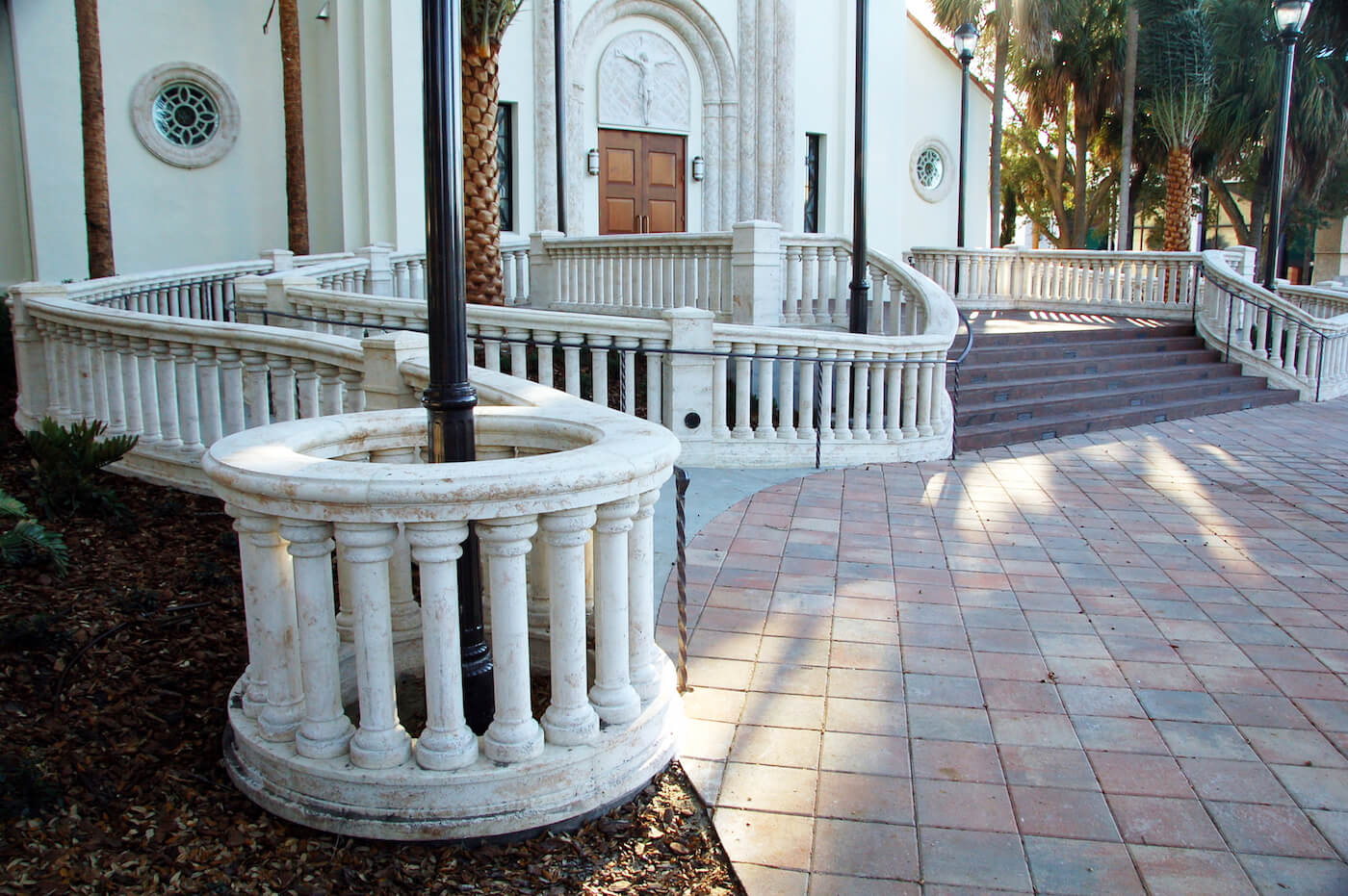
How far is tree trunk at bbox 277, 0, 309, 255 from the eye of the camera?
48.8ft

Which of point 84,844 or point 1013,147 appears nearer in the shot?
point 84,844

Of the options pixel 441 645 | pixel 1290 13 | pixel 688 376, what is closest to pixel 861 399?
pixel 688 376

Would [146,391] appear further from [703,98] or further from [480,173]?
[703,98]

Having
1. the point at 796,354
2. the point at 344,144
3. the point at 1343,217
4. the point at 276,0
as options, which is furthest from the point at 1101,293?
the point at 1343,217

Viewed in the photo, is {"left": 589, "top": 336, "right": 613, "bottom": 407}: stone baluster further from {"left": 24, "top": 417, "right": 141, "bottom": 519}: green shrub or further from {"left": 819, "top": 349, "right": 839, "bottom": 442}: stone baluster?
{"left": 24, "top": 417, "right": 141, "bottom": 519}: green shrub

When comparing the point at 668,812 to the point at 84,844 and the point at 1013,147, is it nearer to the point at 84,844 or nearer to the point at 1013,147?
the point at 84,844

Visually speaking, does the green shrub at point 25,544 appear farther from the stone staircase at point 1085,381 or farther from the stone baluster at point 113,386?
the stone staircase at point 1085,381

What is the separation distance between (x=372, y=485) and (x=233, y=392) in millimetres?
4063

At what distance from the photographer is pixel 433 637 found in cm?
296

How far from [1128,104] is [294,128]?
61.2ft

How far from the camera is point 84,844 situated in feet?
9.71

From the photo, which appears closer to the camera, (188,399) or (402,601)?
(402,601)

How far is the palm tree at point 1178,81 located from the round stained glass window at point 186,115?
19738 millimetres

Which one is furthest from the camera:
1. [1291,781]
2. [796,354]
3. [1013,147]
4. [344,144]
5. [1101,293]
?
[1013,147]
